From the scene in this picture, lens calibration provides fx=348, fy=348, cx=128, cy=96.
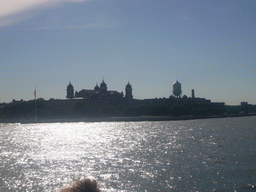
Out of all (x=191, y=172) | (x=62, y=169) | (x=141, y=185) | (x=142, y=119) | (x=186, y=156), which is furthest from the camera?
(x=142, y=119)

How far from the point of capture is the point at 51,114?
163 meters

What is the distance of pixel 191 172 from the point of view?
1005 inches

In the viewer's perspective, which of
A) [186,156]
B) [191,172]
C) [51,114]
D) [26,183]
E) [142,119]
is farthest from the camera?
[51,114]

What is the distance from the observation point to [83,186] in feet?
22.2

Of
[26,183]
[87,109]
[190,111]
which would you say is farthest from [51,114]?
[26,183]

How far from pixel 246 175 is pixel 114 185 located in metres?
9.43

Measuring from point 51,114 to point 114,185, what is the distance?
14500cm

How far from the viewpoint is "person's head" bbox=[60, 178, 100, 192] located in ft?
21.9

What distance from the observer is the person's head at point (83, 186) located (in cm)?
668

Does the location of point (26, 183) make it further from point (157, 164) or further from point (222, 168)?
point (222, 168)

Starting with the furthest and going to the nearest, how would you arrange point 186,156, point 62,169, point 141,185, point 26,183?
point 186,156 → point 62,169 → point 26,183 → point 141,185

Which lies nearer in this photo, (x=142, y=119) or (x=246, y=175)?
(x=246, y=175)

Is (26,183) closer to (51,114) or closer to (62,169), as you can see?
(62,169)

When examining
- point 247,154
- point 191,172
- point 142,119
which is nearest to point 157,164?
point 191,172
